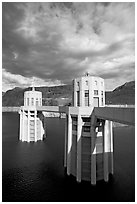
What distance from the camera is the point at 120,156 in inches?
1924

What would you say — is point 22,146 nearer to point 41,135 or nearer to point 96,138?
point 41,135

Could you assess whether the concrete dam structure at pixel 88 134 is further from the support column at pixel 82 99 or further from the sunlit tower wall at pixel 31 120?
the sunlit tower wall at pixel 31 120

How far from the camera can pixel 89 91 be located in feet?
113

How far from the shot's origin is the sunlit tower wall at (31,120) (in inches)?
2761

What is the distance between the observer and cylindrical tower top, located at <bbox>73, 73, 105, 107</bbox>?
34.5 metres

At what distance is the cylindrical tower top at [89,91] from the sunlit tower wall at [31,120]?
3817cm

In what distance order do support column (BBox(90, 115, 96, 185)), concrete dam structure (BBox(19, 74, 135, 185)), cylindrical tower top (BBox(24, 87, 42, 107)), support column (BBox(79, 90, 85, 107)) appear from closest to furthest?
support column (BBox(90, 115, 96, 185)) → concrete dam structure (BBox(19, 74, 135, 185)) → support column (BBox(79, 90, 85, 107)) → cylindrical tower top (BBox(24, 87, 42, 107))

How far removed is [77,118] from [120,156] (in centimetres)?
2450

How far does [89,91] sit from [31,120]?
43718 mm

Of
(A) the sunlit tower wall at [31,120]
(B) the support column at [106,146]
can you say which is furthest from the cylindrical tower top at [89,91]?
(A) the sunlit tower wall at [31,120]

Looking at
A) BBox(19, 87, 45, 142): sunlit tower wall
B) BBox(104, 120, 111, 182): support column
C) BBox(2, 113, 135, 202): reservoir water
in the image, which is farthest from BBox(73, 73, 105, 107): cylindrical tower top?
BBox(19, 87, 45, 142): sunlit tower wall

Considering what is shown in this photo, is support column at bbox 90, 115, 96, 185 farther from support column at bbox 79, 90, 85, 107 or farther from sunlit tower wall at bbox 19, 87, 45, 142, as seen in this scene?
sunlit tower wall at bbox 19, 87, 45, 142

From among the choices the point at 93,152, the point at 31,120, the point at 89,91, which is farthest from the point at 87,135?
the point at 31,120

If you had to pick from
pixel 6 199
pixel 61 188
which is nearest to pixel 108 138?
pixel 61 188
